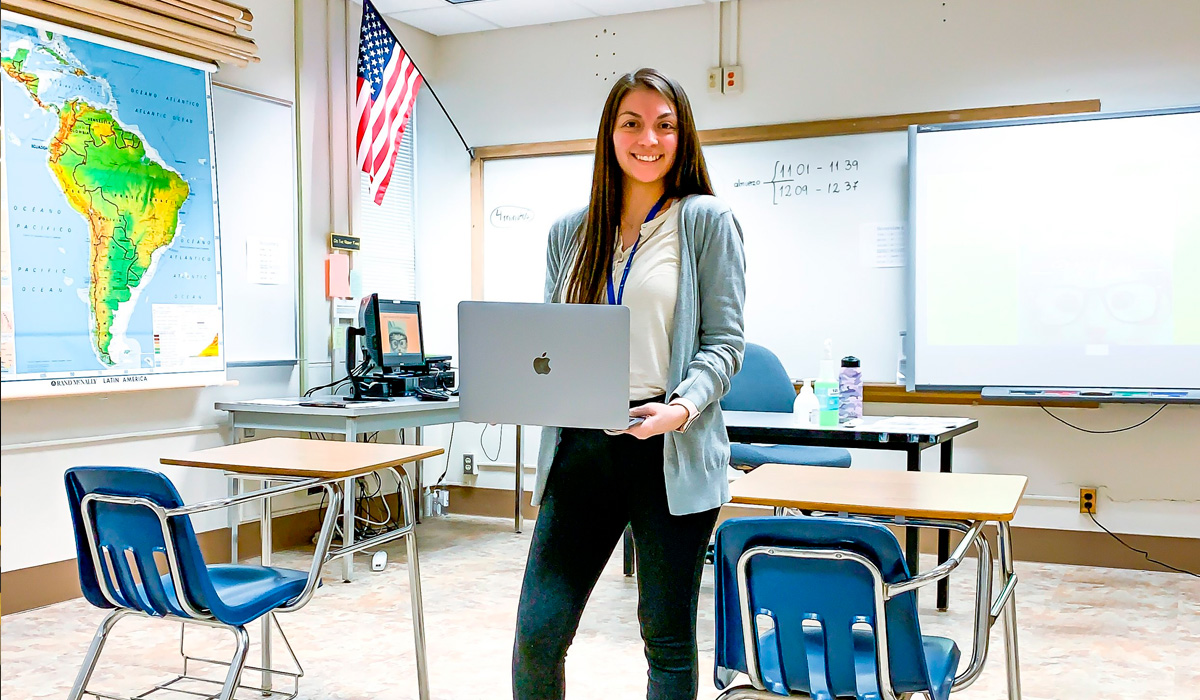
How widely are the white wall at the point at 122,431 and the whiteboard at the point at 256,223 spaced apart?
88mm

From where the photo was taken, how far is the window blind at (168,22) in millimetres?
3473

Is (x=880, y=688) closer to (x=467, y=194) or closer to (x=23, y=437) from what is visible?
(x=23, y=437)

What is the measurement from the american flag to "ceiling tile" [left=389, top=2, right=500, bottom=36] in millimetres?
353

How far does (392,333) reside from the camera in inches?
176

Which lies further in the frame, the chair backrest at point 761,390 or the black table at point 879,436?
the chair backrest at point 761,390

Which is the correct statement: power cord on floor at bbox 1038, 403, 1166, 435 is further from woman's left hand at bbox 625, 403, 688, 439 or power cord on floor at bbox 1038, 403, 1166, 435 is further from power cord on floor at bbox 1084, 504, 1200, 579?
woman's left hand at bbox 625, 403, 688, 439

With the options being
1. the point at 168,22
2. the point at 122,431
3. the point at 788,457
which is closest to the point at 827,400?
the point at 788,457

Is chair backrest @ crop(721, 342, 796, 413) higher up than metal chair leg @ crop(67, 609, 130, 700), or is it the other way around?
chair backrest @ crop(721, 342, 796, 413)

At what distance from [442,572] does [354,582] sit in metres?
0.36

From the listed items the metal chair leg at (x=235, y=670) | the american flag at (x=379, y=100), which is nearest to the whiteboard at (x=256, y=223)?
the american flag at (x=379, y=100)

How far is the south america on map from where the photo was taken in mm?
3355

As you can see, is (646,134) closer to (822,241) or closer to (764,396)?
(764,396)

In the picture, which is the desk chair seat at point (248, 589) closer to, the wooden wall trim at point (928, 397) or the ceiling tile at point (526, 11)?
the wooden wall trim at point (928, 397)

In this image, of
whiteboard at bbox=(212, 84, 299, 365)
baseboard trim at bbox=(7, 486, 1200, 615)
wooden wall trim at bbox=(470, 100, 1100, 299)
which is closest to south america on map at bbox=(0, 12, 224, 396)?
whiteboard at bbox=(212, 84, 299, 365)
